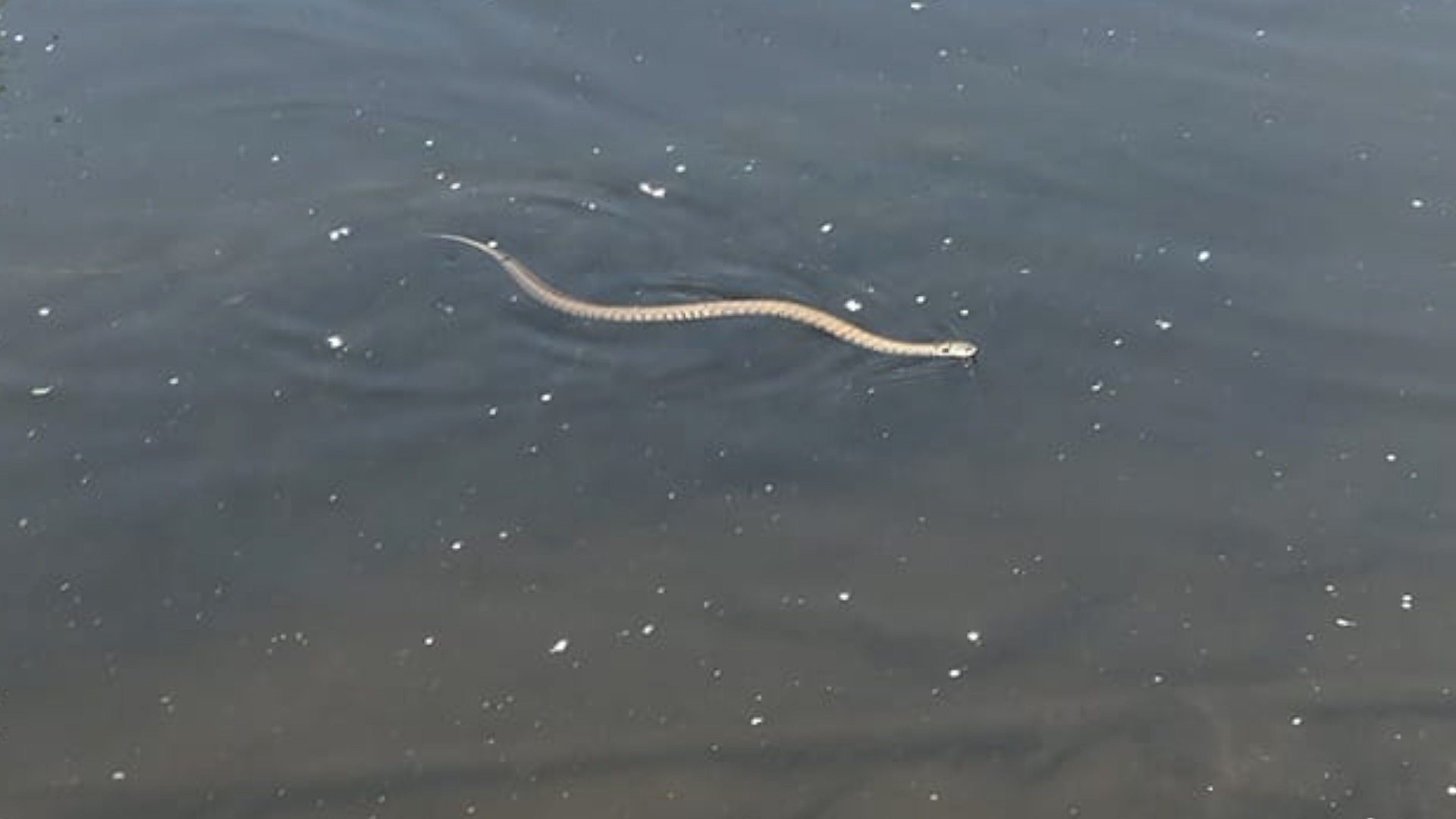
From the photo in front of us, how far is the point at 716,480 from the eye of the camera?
8.51 m

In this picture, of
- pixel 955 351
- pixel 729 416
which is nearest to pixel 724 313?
pixel 729 416

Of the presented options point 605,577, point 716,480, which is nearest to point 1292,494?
point 716,480

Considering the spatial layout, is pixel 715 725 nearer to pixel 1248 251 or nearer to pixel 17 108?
pixel 1248 251

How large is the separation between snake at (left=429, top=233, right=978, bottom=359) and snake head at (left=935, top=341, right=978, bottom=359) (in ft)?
0.13

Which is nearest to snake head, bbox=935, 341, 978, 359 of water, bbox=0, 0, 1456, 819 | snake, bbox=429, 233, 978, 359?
snake, bbox=429, 233, 978, 359

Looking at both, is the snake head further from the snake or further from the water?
the water

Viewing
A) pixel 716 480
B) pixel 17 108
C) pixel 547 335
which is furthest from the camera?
pixel 17 108

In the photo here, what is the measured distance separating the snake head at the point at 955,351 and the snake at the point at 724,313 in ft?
0.13

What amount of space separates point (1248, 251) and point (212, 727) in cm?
651

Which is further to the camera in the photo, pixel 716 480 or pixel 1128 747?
pixel 716 480

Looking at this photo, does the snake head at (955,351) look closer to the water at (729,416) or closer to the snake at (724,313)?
the snake at (724,313)

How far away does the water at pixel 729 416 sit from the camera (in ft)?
23.7

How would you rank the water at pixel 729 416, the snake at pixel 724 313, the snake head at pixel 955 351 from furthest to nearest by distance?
1. the snake at pixel 724 313
2. the snake head at pixel 955 351
3. the water at pixel 729 416

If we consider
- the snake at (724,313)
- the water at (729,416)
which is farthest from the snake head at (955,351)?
the water at (729,416)
